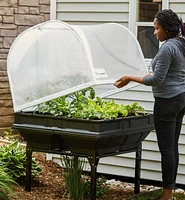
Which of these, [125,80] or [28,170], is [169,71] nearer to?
[125,80]

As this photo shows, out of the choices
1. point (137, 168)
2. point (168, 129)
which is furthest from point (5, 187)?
point (168, 129)

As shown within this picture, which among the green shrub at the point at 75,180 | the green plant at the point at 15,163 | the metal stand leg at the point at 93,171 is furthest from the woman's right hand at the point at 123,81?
the green plant at the point at 15,163

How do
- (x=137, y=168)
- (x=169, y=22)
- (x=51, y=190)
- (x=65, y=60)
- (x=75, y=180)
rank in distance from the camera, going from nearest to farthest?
(x=169, y=22) → (x=65, y=60) → (x=75, y=180) → (x=137, y=168) → (x=51, y=190)

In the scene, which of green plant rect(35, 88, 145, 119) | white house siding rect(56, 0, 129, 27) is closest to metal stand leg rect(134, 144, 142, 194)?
green plant rect(35, 88, 145, 119)

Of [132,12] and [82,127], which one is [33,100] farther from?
[132,12]

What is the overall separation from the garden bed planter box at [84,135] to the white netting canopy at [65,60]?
24 cm

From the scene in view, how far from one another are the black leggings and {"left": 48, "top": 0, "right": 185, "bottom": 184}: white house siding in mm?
1175

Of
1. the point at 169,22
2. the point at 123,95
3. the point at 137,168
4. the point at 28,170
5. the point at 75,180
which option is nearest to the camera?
the point at 169,22

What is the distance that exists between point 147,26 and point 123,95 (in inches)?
35.1

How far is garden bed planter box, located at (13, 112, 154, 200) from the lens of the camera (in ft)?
19.7

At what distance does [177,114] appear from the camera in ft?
20.1

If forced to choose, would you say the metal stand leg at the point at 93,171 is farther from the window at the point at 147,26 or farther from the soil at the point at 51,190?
the window at the point at 147,26

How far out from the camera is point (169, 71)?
5961 mm

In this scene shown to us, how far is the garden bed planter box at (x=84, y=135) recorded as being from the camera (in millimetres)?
6016
